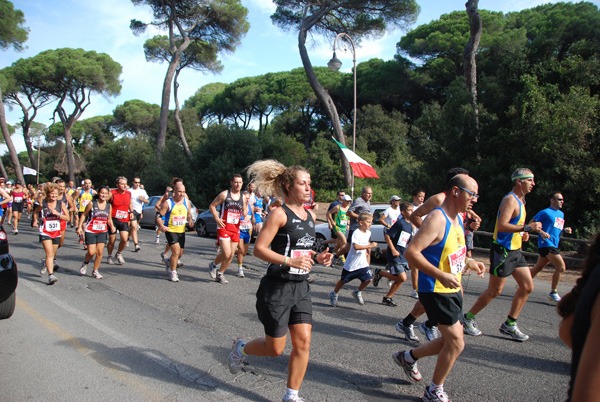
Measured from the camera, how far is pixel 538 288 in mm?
8039

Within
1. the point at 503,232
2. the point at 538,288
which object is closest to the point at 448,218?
the point at 503,232

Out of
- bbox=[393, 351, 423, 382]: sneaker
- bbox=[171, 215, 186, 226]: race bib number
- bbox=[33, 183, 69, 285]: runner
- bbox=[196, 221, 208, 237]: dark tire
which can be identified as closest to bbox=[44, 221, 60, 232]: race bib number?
bbox=[33, 183, 69, 285]: runner

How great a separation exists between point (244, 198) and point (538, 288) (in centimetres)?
585

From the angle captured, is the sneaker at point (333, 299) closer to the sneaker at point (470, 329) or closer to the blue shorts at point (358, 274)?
the blue shorts at point (358, 274)

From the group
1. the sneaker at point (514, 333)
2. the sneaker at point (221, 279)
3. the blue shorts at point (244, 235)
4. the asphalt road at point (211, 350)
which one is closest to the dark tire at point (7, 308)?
the asphalt road at point (211, 350)

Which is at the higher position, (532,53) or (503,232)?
(532,53)

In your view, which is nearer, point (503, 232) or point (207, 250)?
point (503, 232)

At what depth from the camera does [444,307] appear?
309 cm

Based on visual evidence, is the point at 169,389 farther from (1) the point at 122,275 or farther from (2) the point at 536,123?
(2) the point at 536,123

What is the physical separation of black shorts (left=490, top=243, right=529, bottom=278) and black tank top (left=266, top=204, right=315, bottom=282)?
2633mm

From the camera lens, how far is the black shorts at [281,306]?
3010 mm

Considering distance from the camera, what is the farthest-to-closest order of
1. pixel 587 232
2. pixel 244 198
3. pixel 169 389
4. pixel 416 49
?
pixel 416 49, pixel 587 232, pixel 244 198, pixel 169 389

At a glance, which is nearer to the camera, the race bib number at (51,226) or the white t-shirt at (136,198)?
the race bib number at (51,226)

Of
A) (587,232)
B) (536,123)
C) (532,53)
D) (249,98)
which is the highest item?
(249,98)
